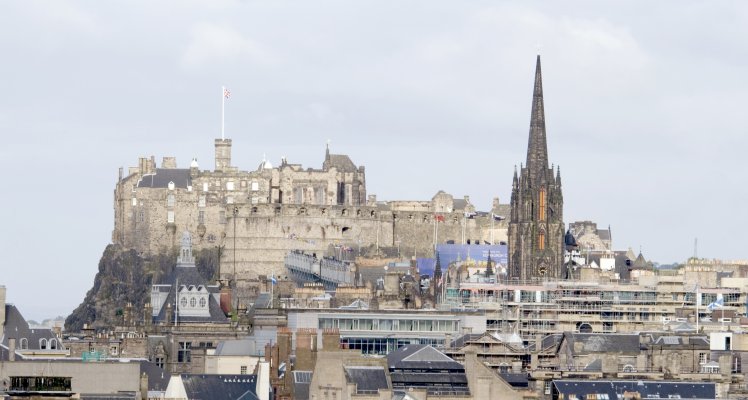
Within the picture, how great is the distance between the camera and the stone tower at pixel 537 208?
19162cm

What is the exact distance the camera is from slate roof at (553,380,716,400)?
10281cm

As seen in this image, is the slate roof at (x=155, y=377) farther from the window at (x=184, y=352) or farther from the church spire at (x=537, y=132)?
the church spire at (x=537, y=132)

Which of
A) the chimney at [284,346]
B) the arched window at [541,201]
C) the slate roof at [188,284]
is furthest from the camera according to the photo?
the arched window at [541,201]

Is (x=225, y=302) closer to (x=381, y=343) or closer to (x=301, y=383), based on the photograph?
(x=381, y=343)

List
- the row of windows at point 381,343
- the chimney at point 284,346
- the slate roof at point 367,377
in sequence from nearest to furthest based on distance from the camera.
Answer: the slate roof at point 367,377
the chimney at point 284,346
the row of windows at point 381,343

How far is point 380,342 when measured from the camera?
136m

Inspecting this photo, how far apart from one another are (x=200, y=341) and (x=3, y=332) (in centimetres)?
2318

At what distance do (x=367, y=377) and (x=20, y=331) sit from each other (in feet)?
101

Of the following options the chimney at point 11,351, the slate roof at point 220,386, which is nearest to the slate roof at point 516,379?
the slate roof at point 220,386

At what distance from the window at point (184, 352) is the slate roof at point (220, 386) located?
2994 centimetres

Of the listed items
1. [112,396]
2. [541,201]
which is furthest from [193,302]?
[112,396]

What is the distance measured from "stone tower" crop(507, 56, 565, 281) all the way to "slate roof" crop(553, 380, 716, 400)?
8547 centimetres

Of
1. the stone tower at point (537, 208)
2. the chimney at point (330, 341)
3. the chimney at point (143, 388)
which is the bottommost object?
the chimney at point (143, 388)

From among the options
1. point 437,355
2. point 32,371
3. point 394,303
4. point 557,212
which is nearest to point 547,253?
point 557,212
